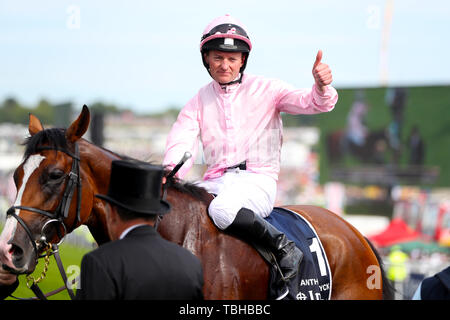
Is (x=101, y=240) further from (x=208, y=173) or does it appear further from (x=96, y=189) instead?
(x=208, y=173)

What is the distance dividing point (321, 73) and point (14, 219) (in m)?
1.88

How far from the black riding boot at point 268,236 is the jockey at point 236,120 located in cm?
8

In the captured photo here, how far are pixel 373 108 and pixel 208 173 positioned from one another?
1349 centimetres

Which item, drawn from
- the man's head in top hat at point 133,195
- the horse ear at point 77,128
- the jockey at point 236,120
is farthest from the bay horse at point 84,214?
the man's head in top hat at point 133,195

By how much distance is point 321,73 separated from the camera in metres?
3.45

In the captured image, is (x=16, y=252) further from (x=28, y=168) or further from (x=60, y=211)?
(x=28, y=168)

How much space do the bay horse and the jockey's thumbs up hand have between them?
3.18 ft

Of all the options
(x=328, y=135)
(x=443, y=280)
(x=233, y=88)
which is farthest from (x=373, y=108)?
(x=443, y=280)

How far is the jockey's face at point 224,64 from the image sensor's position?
150 inches

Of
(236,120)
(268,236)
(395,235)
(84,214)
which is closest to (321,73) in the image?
(236,120)

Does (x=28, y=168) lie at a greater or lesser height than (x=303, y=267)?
greater

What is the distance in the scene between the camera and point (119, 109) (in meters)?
41.0

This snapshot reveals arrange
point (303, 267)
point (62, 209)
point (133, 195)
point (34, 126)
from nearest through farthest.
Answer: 1. point (133, 195)
2. point (62, 209)
3. point (34, 126)
4. point (303, 267)

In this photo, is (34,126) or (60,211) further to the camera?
(34,126)
